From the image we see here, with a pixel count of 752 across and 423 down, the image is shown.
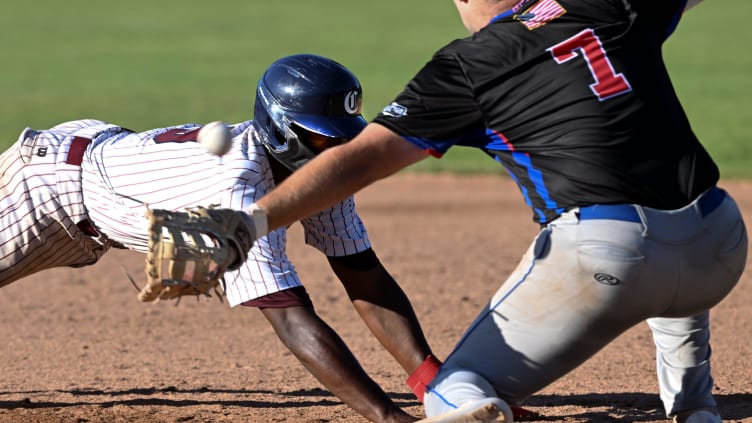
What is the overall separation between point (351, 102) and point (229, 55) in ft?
65.6

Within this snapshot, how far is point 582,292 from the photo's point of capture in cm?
282

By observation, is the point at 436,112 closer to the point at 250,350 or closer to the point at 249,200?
the point at 249,200

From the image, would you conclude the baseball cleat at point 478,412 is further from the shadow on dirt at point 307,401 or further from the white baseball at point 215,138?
the shadow on dirt at point 307,401

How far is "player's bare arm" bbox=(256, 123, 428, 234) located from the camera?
2.86m

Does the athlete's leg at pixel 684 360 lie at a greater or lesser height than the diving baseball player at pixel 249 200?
lesser

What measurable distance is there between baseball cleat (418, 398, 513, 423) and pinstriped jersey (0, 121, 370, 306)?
1.13 m

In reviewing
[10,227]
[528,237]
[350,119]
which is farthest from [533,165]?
[528,237]

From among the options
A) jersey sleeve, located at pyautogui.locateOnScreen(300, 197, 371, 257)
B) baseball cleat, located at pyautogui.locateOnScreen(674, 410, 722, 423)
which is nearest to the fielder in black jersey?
baseball cleat, located at pyautogui.locateOnScreen(674, 410, 722, 423)

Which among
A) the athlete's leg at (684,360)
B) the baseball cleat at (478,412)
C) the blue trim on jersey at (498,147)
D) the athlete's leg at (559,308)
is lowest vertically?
the athlete's leg at (684,360)

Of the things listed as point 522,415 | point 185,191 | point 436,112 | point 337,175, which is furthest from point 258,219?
point 522,415

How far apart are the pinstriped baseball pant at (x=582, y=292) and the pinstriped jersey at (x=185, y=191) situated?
1.03 meters

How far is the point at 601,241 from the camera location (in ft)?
9.18

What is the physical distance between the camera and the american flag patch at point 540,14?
9.77 feet

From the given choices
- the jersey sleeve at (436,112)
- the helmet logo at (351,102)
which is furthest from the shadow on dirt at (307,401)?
the jersey sleeve at (436,112)
